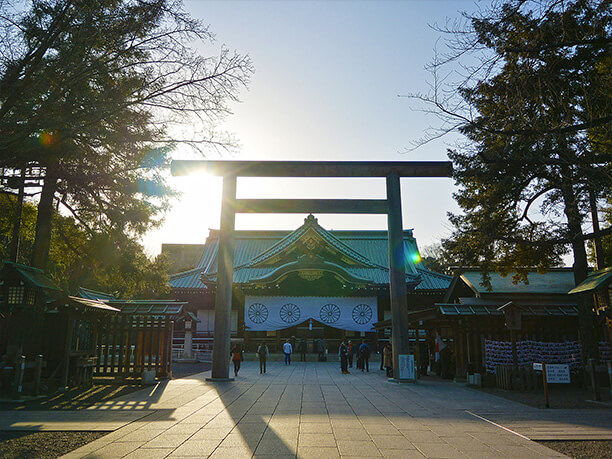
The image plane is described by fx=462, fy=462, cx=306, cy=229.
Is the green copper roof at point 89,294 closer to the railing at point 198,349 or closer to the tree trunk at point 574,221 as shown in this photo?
the railing at point 198,349

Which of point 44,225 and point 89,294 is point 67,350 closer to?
point 44,225

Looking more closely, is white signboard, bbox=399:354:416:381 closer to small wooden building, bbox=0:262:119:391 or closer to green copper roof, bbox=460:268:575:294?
green copper roof, bbox=460:268:575:294

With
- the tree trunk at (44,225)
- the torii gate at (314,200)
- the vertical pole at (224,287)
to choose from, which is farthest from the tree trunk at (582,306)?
the tree trunk at (44,225)

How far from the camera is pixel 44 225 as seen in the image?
41.0ft

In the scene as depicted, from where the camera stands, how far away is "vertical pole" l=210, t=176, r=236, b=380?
1338 cm

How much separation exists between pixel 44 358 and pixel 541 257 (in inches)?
532

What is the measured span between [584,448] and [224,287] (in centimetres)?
1006

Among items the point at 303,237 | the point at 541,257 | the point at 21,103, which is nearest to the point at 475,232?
the point at 541,257

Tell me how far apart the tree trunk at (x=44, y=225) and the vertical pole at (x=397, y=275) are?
31.5ft

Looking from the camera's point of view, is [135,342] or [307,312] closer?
[135,342]

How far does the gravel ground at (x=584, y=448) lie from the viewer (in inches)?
206

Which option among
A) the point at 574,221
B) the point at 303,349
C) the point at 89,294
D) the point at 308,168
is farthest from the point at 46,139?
the point at 303,349

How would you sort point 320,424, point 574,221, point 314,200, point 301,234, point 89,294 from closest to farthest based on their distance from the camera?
point 320,424
point 574,221
point 314,200
point 89,294
point 301,234

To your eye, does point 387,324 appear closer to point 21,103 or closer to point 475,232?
point 475,232
